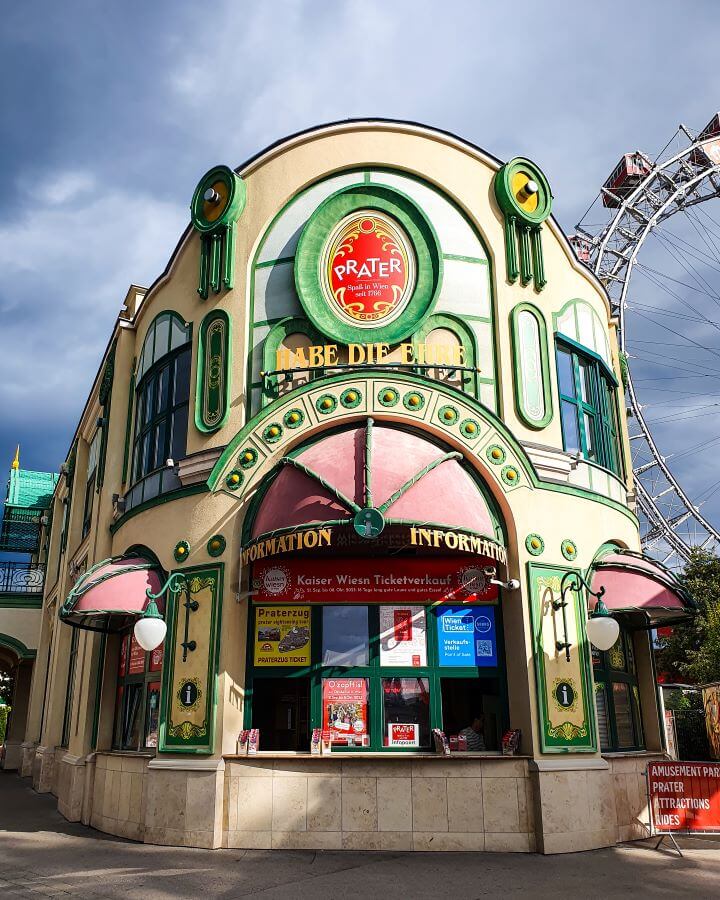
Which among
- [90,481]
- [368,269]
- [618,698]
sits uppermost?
[368,269]

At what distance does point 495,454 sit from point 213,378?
539 cm

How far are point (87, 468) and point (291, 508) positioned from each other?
1363 centimetres

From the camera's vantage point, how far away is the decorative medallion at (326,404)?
→ 13.7 meters

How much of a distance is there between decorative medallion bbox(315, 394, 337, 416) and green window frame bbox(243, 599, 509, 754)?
3.28 metres

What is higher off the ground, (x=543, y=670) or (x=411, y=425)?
(x=411, y=425)

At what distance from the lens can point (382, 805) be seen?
12.0 metres

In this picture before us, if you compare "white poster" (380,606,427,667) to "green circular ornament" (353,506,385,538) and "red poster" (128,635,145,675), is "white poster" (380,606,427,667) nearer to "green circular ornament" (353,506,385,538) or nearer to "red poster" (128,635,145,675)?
"green circular ornament" (353,506,385,538)

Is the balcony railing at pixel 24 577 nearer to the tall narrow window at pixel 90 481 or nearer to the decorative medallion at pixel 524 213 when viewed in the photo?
the tall narrow window at pixel 90 481

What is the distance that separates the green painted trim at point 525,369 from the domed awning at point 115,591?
23.7 feet

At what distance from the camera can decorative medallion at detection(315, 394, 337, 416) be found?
13.7m

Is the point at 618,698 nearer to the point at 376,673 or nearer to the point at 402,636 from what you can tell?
the point at 402,636

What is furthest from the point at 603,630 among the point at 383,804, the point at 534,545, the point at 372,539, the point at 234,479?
the point at 234,479

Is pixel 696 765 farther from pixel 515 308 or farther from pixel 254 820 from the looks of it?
pixel 515 308

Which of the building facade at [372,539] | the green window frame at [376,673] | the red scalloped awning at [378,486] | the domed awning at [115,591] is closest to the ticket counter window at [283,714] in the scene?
the building facade at [372,539]
